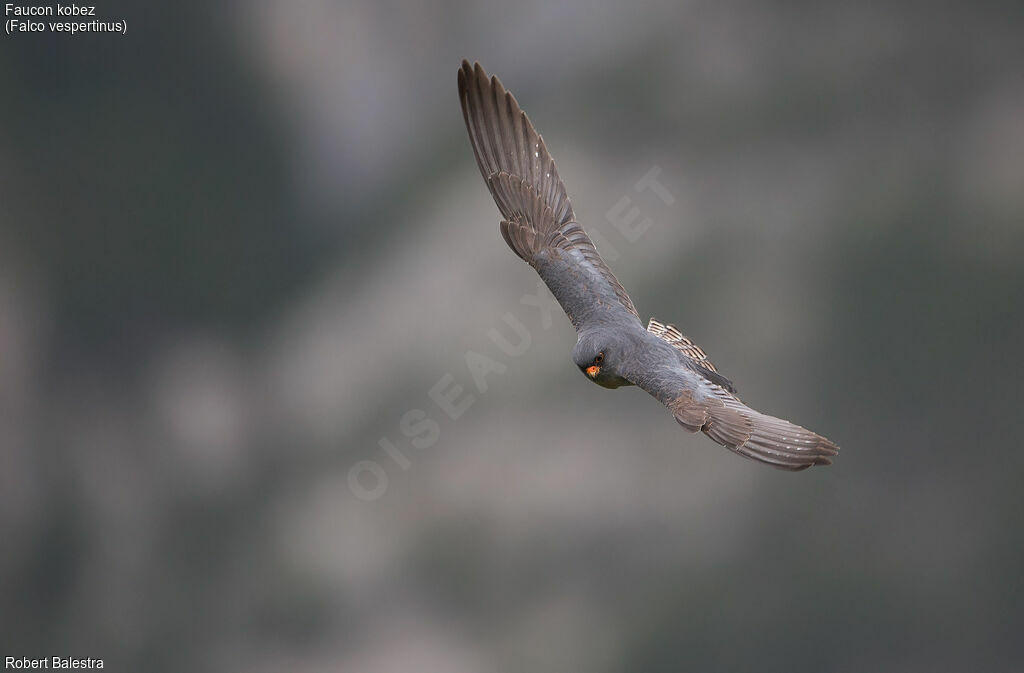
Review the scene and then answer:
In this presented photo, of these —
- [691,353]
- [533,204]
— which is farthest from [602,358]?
[533,204]

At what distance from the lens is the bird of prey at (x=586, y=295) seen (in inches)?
165

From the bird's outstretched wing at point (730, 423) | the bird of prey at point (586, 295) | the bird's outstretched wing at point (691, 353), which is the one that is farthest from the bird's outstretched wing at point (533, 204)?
the bird's outstretched wing at point (730, 423)

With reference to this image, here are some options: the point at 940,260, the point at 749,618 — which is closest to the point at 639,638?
the point at 749,618

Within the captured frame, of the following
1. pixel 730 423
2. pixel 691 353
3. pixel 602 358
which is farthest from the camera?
pixel 691 353

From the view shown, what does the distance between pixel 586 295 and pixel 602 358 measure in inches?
24.8

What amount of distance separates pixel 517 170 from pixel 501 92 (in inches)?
17.2

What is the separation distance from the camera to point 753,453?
3.94 meters

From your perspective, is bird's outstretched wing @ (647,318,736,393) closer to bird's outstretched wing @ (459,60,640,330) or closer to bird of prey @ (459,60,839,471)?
bird of prey @ (459,60,839,471)

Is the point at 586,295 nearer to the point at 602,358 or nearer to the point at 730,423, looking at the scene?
Result: the point at 602,358

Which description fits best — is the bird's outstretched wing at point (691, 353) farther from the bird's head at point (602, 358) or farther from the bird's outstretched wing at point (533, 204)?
the bird's head at point (602, 358)

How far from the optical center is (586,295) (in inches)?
200

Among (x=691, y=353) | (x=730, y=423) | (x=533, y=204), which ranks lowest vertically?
(x=730, y=423)

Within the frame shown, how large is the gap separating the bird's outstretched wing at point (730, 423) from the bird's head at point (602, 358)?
0.10 meters

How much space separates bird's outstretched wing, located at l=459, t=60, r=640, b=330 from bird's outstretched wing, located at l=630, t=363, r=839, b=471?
22.2 inches
